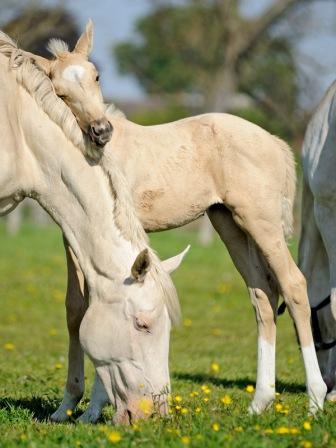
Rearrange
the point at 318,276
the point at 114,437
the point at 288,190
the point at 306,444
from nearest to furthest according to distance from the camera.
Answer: the point at 306,444 < the point at 114,437 < the point at 288,190 < the point at 318,276

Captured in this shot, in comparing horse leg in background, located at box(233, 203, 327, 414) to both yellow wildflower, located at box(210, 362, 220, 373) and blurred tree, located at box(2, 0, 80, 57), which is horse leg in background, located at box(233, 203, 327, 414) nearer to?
yellow wildflower, located at box(210, 362, 220, 373)

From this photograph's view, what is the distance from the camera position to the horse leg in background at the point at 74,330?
5938 mm

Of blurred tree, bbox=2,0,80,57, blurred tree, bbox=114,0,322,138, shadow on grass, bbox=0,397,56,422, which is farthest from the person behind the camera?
blurred tree, bbox=114,0,322,138

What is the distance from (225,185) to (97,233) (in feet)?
3.92

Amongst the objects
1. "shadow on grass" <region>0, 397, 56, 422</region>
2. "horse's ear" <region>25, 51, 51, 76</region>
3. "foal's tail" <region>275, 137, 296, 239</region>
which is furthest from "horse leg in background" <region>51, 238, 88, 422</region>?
"foal's tail" <region>275, 137, 296, 239</region>

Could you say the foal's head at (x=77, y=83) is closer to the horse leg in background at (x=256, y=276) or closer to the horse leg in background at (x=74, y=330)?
the horse leg in background at (x=74, y=330)

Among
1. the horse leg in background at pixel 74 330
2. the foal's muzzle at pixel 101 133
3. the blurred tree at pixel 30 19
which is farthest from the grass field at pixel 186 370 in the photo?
the blurred tree at pixel 30 19

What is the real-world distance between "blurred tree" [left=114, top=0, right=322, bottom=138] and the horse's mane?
842 inches

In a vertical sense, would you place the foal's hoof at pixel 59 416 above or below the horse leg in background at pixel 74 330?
below

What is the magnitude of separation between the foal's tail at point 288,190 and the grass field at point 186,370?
3.97ft

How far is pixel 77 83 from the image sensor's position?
18.4ft

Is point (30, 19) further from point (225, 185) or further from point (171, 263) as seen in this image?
point (171, 263)

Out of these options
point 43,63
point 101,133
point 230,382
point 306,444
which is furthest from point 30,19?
point 306,444

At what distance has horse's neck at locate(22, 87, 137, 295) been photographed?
518 cm
